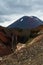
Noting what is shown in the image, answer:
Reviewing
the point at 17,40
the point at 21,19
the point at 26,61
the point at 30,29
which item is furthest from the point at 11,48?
the point at 21,19

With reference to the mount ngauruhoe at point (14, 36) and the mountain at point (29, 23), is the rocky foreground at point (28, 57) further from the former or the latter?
the mountain at point (29, 23)

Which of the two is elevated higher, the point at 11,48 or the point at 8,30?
the point at 8,30

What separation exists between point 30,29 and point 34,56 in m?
8.79

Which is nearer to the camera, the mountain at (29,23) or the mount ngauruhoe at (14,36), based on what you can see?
the mount ngauruhoe at (14,36)

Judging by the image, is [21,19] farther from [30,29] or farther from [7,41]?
[7,41]

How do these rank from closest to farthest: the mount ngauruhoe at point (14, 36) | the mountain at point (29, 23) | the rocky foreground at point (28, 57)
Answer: the rocky foreground at point (28, 57)
the mount ngauruhoe at point (14, 36)
the mountain at point (29, 23)

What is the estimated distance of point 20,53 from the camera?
54.4ft

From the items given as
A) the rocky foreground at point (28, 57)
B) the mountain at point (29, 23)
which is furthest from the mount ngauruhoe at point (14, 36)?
the rocky foreground at point (28, 57)

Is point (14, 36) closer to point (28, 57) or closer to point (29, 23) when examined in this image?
point (29, 23)

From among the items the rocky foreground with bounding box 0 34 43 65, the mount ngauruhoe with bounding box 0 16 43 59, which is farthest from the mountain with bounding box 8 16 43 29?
the rocky foreground with bounding box 0 34 43 65

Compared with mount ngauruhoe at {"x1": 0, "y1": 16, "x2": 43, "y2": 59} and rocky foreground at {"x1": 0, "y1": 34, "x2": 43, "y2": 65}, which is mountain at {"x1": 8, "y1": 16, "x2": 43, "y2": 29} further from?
rocky foreground at {"x1": 0, "y1": 34, "x2": 43, "y2": 65}

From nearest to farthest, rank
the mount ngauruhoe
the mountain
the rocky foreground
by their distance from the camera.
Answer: the rocky foreground
the mount ngauruhoe
the mountain

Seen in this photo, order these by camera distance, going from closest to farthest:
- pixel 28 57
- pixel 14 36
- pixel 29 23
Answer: pixel 28 57, pixel 14 36, pixel 29 23

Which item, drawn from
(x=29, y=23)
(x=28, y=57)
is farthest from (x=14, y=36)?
(x=28, y=57)
